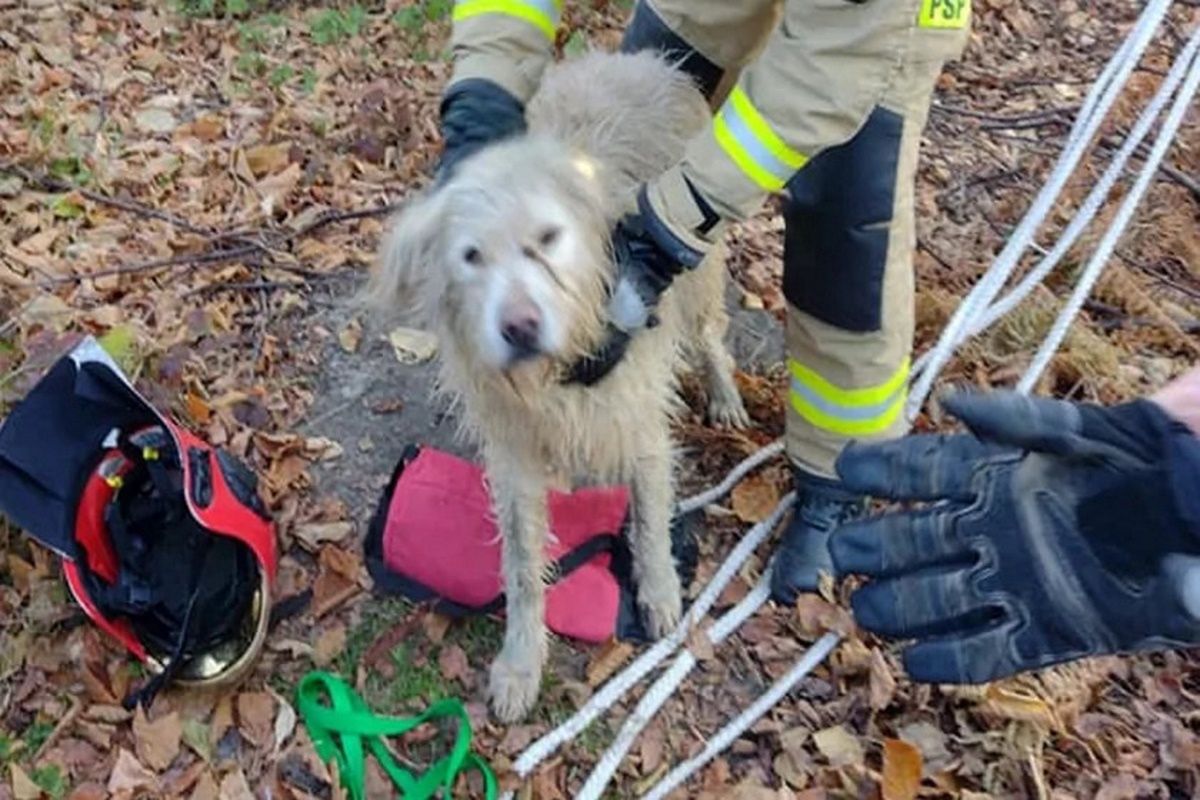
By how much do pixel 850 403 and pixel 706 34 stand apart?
107 centimetres

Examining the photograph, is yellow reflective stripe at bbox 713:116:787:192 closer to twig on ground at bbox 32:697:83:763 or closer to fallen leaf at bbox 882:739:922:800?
fallen leaf at bbox 882:739:922:800

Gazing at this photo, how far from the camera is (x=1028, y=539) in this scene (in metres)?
2.22

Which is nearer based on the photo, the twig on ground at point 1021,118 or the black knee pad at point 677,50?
the black knee pad at point 677,50

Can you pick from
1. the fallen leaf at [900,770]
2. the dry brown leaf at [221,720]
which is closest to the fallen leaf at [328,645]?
the dry brown leaf at [221,720]

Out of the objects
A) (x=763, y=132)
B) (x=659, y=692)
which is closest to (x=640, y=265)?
(x=763, y=132)

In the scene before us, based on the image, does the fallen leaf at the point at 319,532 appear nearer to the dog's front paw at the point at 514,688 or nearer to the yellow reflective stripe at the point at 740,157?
the dog's front paw at the point at 514,688

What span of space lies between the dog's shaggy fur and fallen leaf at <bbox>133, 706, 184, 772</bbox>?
837mm

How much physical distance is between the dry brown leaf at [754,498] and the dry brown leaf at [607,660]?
1.87 ft

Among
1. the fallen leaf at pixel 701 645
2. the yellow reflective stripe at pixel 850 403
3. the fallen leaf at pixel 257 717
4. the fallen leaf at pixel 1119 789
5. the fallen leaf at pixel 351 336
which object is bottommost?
the fallen leaf at pixel 257 717

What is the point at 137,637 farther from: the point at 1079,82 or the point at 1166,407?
the point at 1079,82

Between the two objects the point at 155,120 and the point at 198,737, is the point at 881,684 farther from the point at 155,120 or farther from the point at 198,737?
the point at 155,120

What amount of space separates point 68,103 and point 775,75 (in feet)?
12.4

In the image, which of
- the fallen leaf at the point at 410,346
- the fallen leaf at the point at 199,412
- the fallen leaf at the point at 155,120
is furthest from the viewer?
the fallen leaf at the point at 155,120

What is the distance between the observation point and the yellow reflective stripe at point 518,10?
3211 mm
